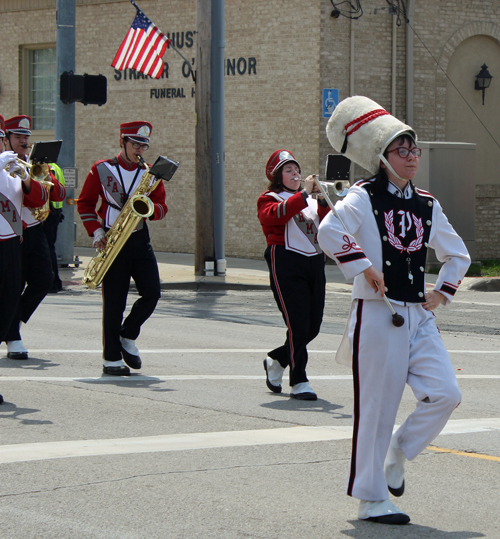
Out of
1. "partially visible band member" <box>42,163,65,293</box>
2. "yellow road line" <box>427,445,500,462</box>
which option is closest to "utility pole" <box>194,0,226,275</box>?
"partially visible band member" <box>42,163,65,293</box>

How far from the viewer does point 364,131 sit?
15.5 ft

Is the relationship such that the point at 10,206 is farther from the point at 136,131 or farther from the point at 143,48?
the point at 143,48

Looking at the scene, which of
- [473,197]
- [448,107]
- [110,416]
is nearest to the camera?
[110,416]

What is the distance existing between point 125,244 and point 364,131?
3.99 metres

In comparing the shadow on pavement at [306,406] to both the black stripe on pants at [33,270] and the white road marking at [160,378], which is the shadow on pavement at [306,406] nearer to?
the white road marking at [160,378]

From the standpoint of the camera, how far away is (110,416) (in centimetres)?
678

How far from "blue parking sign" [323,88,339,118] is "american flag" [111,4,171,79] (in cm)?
342

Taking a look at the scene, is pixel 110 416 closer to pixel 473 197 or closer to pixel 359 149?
pixel 359 149

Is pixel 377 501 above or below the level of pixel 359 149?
below

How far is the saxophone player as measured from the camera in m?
8.39

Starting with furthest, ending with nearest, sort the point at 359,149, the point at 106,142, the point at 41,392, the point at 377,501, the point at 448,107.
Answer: the point at 106,142 < the point at 448,107 < the point at 41,392 < the point at 359,149 < the point at 377,501

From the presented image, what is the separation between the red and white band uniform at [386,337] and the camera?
177 inches

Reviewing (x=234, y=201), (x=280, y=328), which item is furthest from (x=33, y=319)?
(x=234, y=201)

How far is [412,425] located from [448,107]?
60.6ft
